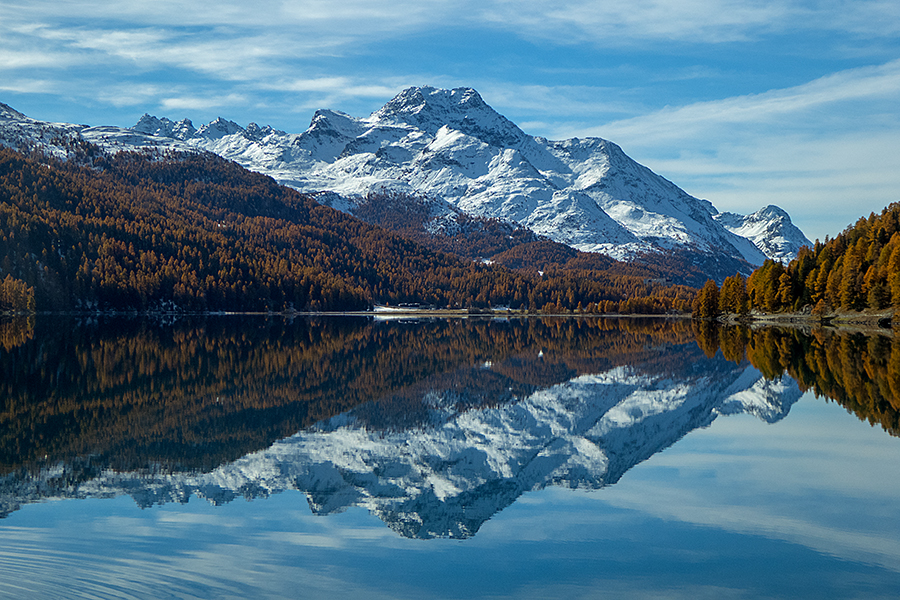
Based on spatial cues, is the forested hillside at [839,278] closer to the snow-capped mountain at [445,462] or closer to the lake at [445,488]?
the lake at [445,488]

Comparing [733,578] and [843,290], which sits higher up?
[843,290]

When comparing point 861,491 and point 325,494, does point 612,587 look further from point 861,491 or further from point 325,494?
point 861,491

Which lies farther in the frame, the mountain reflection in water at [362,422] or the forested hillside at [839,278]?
the forested hillside at [839,278]

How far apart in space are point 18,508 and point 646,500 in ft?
57.7

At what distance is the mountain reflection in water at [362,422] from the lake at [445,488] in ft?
0.59

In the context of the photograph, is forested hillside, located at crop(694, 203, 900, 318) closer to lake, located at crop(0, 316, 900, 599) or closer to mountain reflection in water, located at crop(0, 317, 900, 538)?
mountain reflection in water, located at crop(0, 317, 900, 538)

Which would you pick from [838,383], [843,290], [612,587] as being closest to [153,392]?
[612,587]

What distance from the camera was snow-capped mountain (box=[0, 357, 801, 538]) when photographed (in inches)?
890

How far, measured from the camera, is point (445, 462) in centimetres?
2848

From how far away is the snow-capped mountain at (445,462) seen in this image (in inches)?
890

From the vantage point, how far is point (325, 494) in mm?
23500

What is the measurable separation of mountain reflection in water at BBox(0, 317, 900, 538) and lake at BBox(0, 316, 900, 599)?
18 centimetres

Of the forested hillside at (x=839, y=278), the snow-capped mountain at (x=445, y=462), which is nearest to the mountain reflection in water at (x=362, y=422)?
the snow-capped mountain at (x=445, y=462)

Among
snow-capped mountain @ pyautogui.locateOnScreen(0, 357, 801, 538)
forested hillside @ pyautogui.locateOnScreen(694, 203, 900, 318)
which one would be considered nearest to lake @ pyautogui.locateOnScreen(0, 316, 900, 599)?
snow-capped mountain @ pyautogui.locateOnScreen(0, 357, 801, 538)
